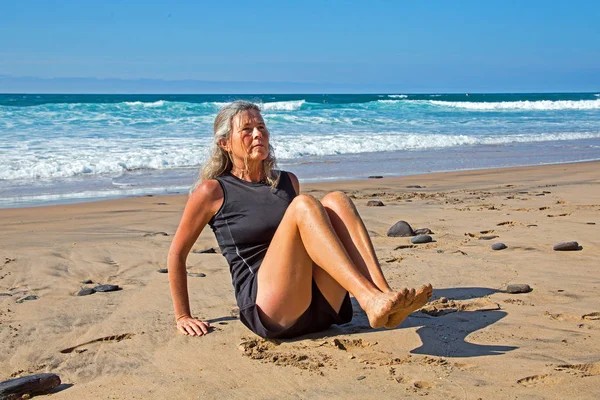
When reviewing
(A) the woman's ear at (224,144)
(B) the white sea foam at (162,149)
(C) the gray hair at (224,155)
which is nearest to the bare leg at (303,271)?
(C) the gray hair at (224,155)

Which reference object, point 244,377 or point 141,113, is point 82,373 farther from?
point 141,113

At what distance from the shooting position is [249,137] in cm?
373

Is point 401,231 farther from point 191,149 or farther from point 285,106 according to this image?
point 285,106

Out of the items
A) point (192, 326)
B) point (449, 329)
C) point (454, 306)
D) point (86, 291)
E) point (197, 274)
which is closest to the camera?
point (449, 329)

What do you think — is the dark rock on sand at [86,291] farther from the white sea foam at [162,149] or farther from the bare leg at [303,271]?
the white sea foam at [162,149]

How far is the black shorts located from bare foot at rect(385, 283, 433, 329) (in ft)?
1.78

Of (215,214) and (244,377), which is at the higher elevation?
(215,214)

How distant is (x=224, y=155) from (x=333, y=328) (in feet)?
3.62

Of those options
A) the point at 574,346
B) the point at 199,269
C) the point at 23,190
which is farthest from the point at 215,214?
the point at 23,190

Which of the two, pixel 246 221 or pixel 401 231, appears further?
pixel 401 231

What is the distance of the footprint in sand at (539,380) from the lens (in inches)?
111

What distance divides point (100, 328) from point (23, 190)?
7.50 m

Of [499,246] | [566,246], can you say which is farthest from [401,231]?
[566,246]

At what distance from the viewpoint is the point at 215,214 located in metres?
3.73
